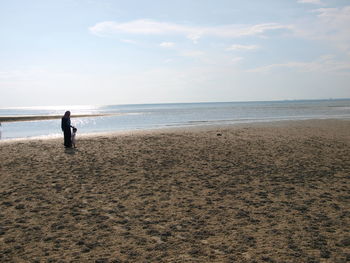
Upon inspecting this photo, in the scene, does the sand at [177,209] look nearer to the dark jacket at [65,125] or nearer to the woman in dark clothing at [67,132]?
the woman in dark clothing at [67,132]

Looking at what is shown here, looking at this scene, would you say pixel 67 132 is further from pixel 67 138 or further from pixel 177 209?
pixel 177 209

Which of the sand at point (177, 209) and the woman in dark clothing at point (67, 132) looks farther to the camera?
the woman in dark clothing at point (67, 132)

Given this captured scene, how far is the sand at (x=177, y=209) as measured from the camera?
5.31 meters

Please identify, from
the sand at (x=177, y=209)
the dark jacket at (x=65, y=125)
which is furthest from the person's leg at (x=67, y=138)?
the sand at (x=177, y=209)

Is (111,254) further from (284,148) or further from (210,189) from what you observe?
(284,148)

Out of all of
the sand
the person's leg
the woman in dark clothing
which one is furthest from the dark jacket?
the sand

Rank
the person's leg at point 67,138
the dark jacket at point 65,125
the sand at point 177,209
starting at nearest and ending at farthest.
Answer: the sand at point 177,209 < the person's leg at point 67,138 < the dark jacket at point 65,125

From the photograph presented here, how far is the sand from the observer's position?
5309 mm

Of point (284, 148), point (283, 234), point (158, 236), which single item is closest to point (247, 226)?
point (283, 234)

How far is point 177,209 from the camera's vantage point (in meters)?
7.24

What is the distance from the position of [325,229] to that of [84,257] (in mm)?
4454

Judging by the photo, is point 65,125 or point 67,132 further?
point 65,125

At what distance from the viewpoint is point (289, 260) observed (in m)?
4.95

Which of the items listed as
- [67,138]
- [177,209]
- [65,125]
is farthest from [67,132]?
[177,209]
